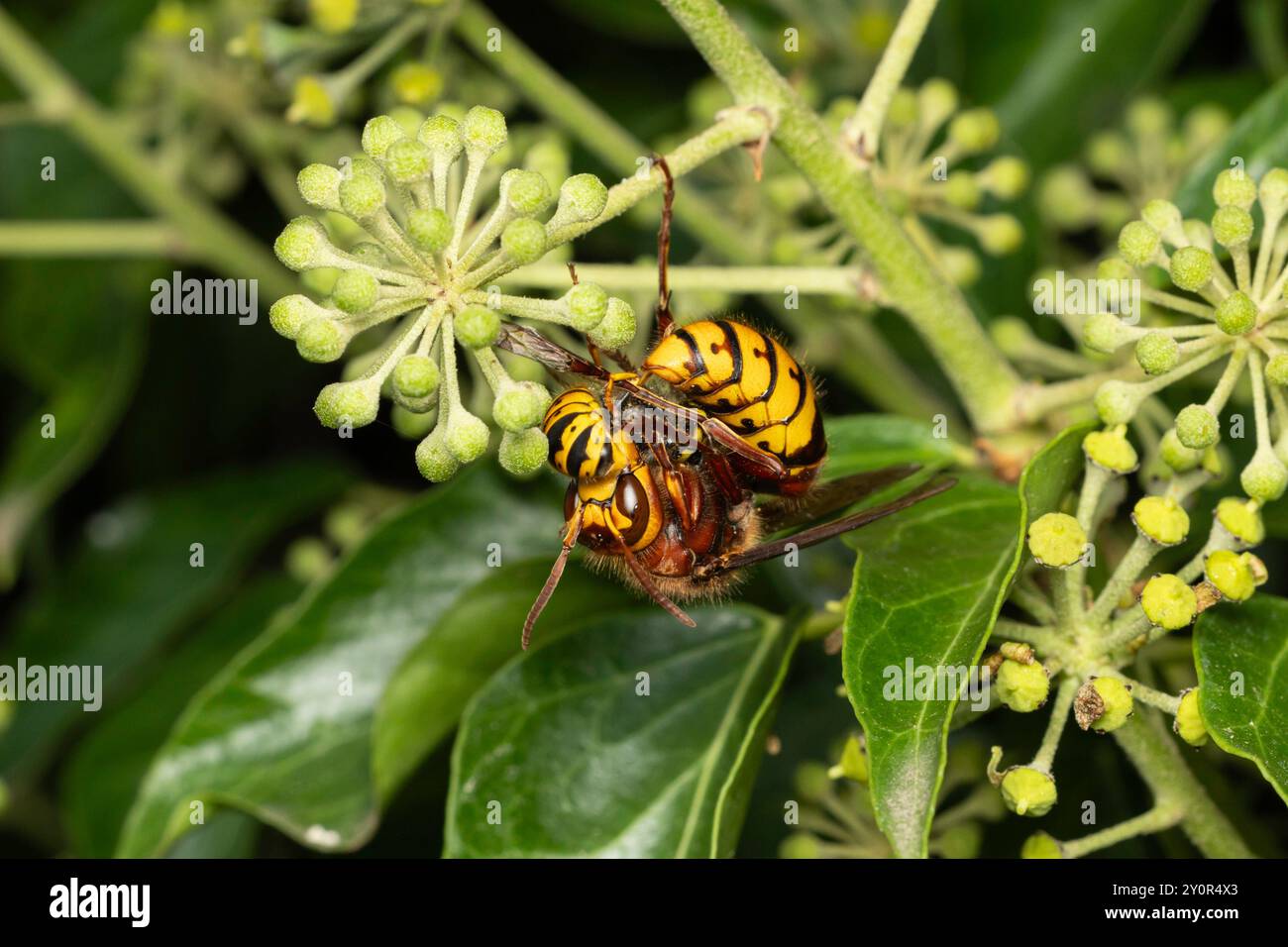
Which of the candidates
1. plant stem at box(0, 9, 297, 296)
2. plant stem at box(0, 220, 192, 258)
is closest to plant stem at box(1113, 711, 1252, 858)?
plant stem at box(0, 9, 297, 296)

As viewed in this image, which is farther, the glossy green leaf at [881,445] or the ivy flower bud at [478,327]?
the glossy green leaf at [881,445]

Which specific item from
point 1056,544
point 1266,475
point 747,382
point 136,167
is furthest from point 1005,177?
point 136,167

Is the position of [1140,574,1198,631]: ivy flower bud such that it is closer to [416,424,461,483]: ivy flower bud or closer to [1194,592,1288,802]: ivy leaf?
[1194,592,1288,802]: ivy leaf

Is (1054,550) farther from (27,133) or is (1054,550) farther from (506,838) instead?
(27,133)

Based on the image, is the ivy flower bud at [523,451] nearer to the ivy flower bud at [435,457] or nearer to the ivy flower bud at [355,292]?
the ivy flower bud at [435,457]

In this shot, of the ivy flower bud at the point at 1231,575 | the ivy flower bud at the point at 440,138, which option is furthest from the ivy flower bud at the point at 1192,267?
the ivy flower bud at the point at 440,138

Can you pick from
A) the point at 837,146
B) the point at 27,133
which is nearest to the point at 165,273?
the point at 27,133
